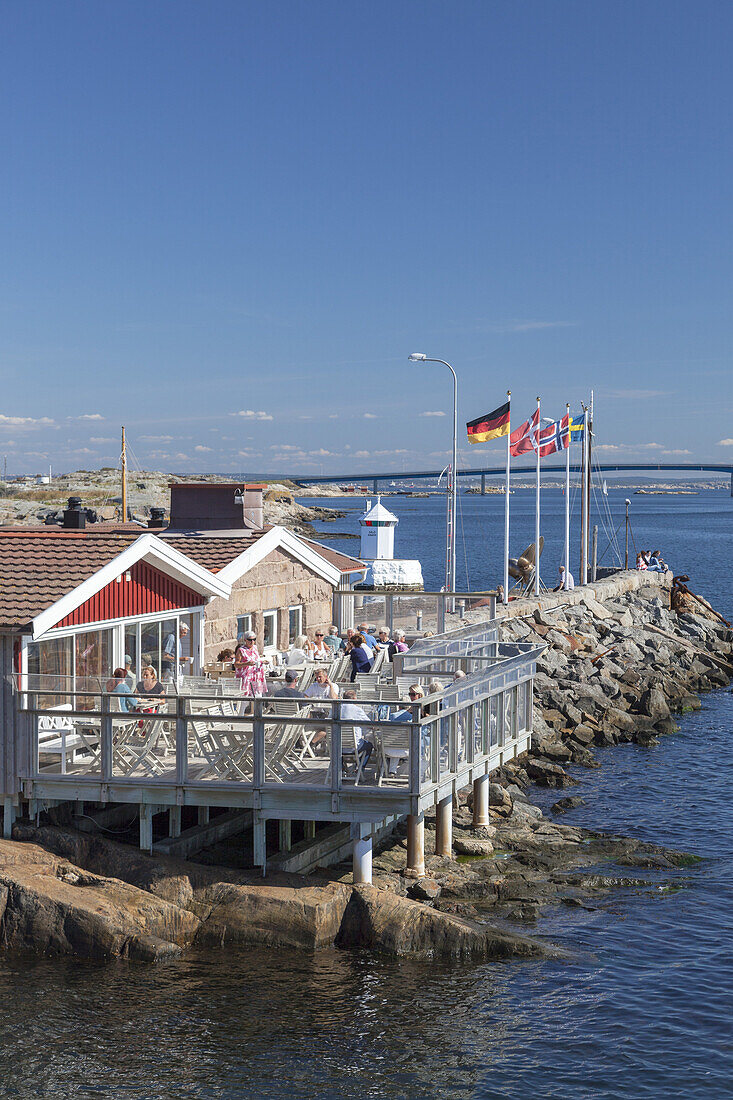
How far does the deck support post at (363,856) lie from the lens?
1549cm

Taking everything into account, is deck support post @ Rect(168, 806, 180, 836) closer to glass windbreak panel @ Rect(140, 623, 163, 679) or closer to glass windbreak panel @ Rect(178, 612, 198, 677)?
glass windbreak panel @ Rect(140, 623, 163, 679)

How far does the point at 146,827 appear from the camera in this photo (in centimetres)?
1568

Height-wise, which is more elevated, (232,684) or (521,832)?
(232,684)

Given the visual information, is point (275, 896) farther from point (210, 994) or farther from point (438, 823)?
point (438, 823)

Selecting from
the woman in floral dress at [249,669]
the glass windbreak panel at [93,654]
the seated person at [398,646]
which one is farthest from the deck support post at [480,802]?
the glass windbreak panel at [93,654]

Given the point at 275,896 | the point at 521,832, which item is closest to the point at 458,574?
the point at 521,832

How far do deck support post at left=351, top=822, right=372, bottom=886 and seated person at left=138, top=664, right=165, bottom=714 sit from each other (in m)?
3.29

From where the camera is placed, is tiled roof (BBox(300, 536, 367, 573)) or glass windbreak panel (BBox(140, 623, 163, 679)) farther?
tiled roof (BBox(300, 536, 367, 573))

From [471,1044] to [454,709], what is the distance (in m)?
4.51

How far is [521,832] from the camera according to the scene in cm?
1981

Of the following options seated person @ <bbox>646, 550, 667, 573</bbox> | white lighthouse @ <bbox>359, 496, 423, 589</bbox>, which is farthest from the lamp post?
seated person @ <bbox>646, 550, 667, 573</bbox>

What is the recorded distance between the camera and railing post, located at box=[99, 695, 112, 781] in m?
15.4

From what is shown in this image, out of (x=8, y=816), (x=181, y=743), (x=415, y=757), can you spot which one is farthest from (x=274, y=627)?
(x=415, y=757)

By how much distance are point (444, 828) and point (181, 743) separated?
495cm
